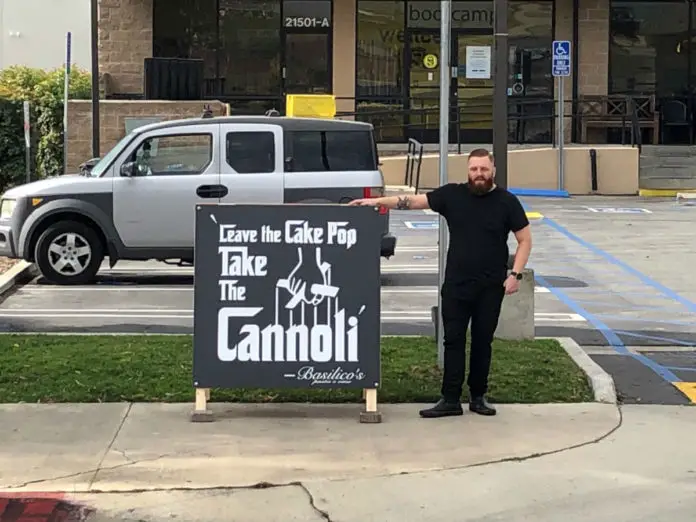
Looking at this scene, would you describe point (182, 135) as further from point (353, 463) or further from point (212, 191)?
point (353, 463)

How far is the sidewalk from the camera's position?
6.07 meters

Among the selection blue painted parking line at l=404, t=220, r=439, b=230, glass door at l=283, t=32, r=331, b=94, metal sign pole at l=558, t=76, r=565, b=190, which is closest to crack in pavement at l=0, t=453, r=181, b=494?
blue painted parking line at l=404, t=220, r=439, b=230

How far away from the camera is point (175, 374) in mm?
8156

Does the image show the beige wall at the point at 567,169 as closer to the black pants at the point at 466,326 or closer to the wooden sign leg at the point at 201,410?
the black pants at the point at 466,326

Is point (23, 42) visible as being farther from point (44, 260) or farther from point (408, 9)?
point (44, 260)

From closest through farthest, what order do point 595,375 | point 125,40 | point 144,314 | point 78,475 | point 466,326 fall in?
point 78,475
point 466,326
point 595,375
point 144,314
point 125,40

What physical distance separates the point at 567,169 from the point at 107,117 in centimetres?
936

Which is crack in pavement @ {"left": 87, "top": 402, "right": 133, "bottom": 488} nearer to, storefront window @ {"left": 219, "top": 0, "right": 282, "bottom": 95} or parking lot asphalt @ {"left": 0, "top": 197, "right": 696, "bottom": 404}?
parking lot asphalt @ {"left": 0, "top": 197, "right": 696, "bottom": 404}

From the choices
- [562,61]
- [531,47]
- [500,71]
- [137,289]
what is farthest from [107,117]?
[500,71]

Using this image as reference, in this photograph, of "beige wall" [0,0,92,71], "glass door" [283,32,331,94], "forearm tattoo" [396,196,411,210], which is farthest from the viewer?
"beige wall" [0,0,92,71]

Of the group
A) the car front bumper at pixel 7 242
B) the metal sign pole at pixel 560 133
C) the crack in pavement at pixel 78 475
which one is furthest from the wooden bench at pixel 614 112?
the crack in pavement at pixel 78 475

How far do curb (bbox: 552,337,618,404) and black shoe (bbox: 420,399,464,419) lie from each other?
108 centimetres

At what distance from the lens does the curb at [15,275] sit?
1263 centimetres

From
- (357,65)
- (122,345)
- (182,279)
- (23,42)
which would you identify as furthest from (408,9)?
(122,345)
